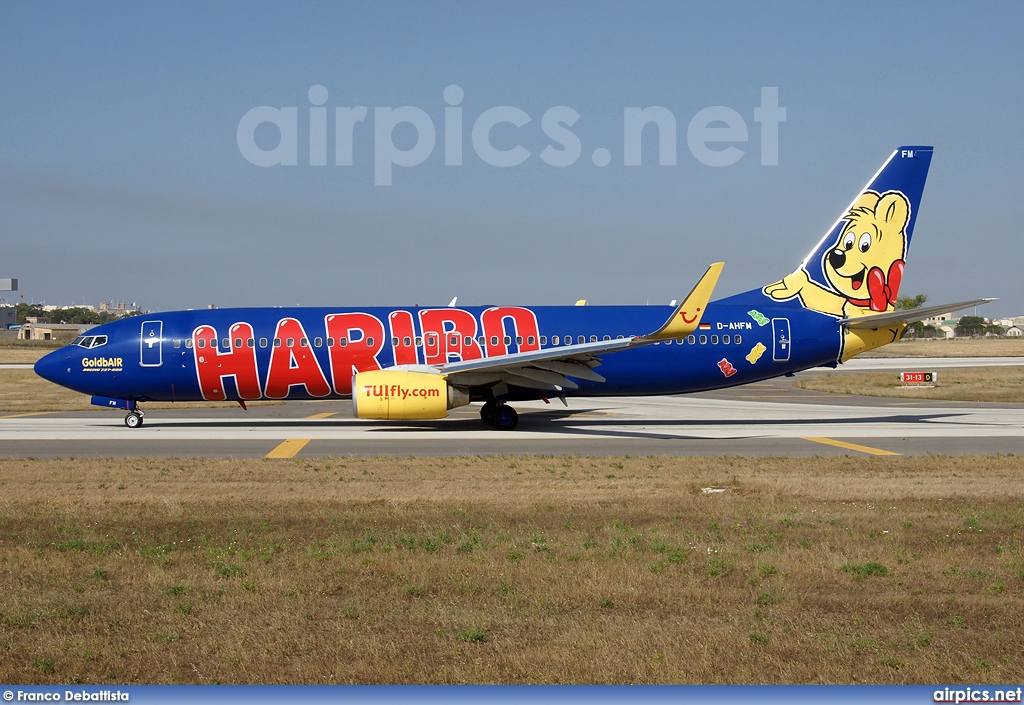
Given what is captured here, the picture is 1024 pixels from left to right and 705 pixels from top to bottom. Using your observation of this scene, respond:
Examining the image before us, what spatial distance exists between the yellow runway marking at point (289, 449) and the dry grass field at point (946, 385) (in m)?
29.2

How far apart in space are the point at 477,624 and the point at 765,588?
299cm

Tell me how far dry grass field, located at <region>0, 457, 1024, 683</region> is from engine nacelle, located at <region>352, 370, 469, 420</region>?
326 inches

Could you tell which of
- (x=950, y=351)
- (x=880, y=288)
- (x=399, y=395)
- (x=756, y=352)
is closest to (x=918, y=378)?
(x=880, y=288)

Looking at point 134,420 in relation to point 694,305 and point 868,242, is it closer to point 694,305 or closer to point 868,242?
point 694,305

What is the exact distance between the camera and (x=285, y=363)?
2609 cm

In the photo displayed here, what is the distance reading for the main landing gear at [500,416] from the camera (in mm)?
26344

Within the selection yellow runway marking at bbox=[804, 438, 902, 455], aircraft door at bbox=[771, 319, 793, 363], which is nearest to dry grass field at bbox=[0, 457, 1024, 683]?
yellow runway marking at bbox=[804, 438, 902, 455]

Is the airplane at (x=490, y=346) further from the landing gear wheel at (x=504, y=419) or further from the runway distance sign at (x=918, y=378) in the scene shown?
the runway distance sign at (x=918, y=378)

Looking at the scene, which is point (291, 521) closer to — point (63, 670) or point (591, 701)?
point (63, 670)

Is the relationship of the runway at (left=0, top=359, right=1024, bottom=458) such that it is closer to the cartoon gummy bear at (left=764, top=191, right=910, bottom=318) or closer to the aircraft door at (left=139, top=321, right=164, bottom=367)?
the aircraft door at (left=139, top=321, right=164, bottom=367)

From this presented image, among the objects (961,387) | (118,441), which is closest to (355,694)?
(118,441)

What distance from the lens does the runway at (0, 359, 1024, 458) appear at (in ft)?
69.5

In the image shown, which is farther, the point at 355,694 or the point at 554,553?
the point at 554,553

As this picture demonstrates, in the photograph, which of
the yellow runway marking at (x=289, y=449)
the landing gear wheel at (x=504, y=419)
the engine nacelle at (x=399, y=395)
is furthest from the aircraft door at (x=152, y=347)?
the landing gear wheel at (x=504, y=419)
